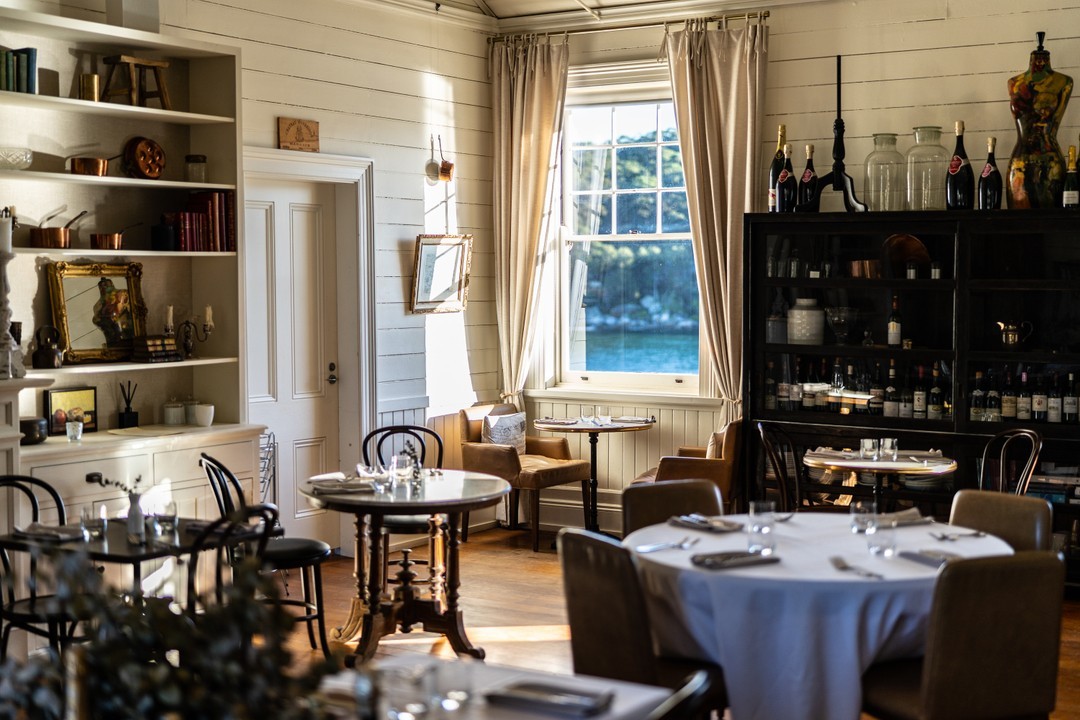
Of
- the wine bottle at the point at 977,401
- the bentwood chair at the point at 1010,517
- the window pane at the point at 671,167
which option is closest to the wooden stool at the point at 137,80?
the window pane at the point at 671,167

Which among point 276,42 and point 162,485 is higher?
point 276,42

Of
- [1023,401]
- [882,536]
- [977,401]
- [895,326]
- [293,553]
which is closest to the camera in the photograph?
[882,536]

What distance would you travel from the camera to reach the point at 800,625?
345 centimetres

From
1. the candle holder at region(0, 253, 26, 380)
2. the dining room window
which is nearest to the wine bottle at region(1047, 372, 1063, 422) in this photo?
the dining room window

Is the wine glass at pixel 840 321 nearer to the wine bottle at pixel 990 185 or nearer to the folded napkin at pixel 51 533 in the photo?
the wine bottle at pixel 990 185

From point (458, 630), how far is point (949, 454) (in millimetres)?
2849

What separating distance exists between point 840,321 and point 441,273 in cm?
248

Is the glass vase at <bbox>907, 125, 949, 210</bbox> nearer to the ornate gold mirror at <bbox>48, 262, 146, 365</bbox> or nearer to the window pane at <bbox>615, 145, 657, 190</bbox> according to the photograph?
the window pane at <bbox>615, 145, 657, 190</bbox>

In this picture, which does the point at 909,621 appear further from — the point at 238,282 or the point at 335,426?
the point at 335,426

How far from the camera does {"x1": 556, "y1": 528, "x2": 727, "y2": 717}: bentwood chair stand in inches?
134

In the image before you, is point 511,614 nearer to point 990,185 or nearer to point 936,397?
point 936,397

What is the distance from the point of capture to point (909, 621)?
11.5 ft

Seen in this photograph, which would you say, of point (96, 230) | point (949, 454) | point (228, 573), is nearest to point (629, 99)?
point (949, 454)

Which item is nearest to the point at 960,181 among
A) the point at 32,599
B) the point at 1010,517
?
the point at 1010,517
